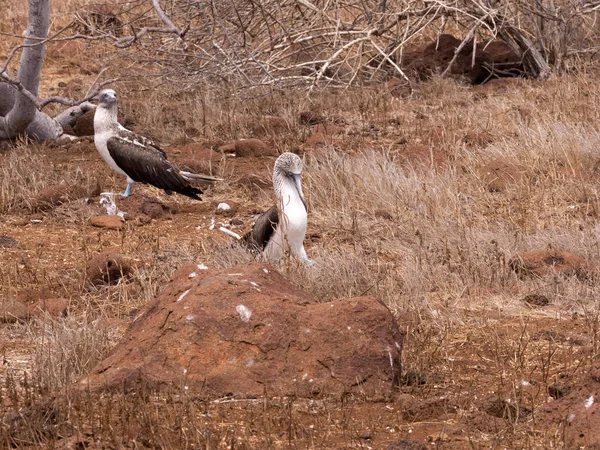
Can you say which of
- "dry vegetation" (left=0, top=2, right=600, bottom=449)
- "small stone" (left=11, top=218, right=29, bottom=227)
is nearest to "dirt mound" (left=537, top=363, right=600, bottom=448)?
"dry vegetation" (left=0, top=2, right=600, bottom=449)

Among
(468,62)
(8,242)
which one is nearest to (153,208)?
(8,242)

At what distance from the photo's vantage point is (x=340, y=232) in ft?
23.6

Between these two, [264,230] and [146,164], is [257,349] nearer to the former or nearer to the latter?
[264,230]

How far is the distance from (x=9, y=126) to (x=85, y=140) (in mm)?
740

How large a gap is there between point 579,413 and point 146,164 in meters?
5.03

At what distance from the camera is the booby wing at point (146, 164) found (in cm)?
797

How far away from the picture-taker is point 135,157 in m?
8.06

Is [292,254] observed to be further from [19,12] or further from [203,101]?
[19,12]

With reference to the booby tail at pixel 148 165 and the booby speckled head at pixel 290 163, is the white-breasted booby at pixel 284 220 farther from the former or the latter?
the booby tail at pixel 148 165

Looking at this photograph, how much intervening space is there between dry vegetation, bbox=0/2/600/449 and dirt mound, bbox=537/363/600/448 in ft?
0.21

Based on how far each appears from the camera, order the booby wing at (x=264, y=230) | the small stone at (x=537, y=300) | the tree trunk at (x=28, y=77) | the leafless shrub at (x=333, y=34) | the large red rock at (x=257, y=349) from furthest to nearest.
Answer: the leafless shrub at (x=333, y=34) < the tree trunk at (x=28, y=77) < the booby wing at (x=264, y=230) < the small stone at (x=537, y=300) < the large red rock at (x=257, y=349)

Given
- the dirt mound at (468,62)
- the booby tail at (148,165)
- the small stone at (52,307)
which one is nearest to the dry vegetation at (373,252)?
the small stone at (52,307)

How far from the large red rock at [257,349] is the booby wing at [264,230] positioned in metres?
2.14

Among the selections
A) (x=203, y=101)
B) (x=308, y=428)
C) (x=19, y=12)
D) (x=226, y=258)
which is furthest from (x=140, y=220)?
(x=19, y=12)
